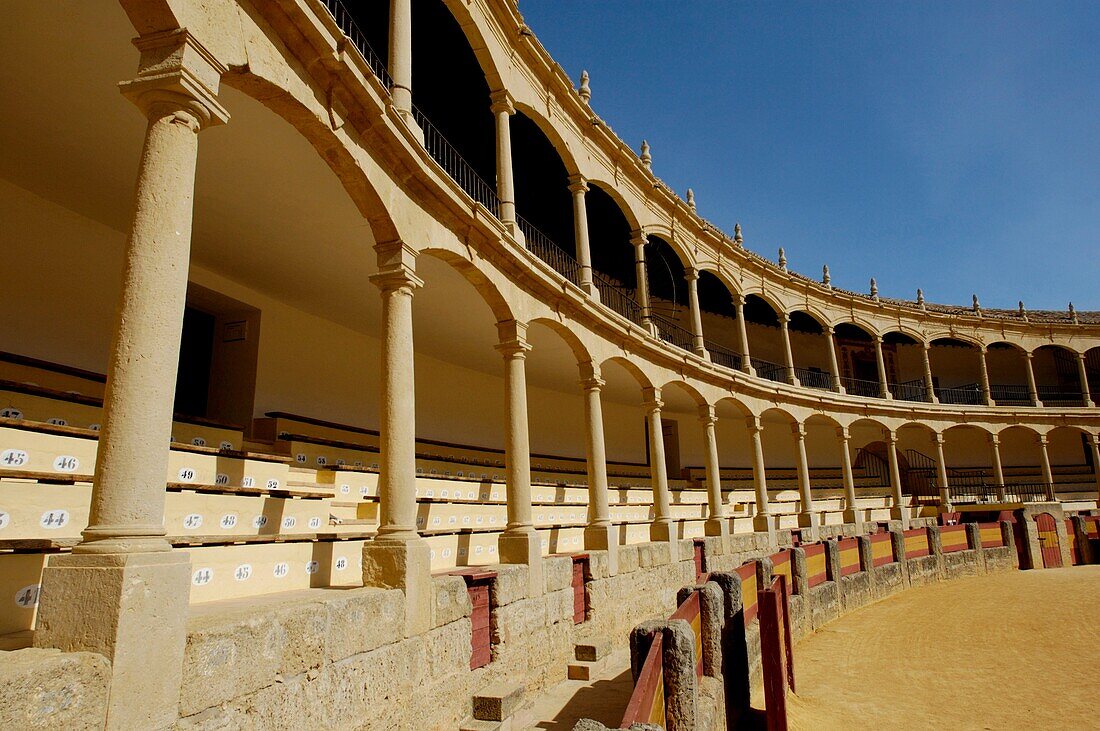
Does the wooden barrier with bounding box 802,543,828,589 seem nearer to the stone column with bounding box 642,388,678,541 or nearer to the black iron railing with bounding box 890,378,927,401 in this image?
the stone column with bounding box 642,388,678,541

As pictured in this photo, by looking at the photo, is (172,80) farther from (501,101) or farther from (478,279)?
(501,101)

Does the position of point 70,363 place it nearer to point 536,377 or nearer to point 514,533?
point 514,533

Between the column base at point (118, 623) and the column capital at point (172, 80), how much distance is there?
247cm

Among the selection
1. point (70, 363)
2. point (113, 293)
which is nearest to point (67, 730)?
point (70, 363)

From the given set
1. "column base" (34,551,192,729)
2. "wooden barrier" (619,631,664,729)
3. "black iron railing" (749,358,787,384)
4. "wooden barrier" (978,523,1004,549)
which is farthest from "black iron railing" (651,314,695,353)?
"column base" (34,551,192,729)

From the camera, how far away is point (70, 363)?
7.40 metres

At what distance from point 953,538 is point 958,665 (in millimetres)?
10553

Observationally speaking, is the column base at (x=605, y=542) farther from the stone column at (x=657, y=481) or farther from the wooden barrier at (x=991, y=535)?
the wooden barrier at (x=991, y=535)

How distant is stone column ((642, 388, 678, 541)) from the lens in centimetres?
1295

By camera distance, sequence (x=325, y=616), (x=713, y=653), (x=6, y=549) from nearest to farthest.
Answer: (x=6, y=549)
(x=325, y=616)
(x=713, y=653)

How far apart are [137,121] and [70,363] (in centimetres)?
299

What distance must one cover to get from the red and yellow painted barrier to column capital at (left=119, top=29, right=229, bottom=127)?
15.6m

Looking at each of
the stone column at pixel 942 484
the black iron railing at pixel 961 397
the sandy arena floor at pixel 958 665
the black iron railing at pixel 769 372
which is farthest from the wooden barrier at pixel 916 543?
the black iron railing at pixel 961 397

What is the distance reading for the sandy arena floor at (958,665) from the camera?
7.34 m
